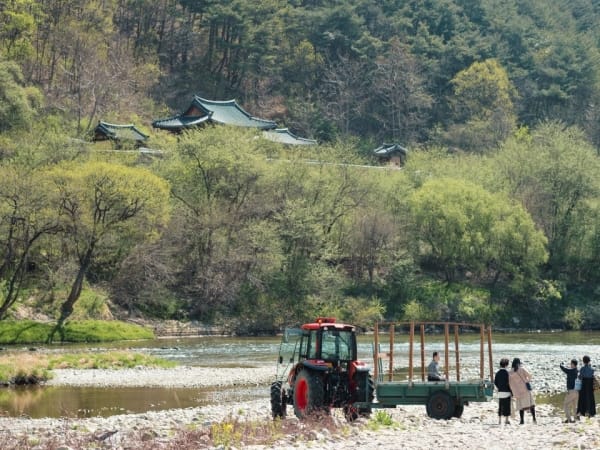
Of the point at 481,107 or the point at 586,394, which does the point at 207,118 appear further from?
the point at 586,394

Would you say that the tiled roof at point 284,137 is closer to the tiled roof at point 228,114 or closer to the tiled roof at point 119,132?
the tiled roof at point 228,114

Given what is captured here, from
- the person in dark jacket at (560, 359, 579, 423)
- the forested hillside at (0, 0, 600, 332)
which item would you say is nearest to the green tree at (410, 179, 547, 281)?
the forested hillside at (0, 0, 600, 332)

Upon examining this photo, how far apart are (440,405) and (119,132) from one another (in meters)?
58.2

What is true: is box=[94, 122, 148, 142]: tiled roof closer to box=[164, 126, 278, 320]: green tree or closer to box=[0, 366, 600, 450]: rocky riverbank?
box=[164, 126, 278, 320]: green tree

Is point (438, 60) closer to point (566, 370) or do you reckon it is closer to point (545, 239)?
point (545, 239)

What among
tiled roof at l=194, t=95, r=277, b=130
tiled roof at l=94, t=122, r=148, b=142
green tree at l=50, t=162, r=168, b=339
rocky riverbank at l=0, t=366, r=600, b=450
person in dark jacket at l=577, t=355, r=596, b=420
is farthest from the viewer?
tiled roof at l=194, t=95, r=277, b=130

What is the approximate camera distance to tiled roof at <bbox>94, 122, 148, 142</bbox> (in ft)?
251

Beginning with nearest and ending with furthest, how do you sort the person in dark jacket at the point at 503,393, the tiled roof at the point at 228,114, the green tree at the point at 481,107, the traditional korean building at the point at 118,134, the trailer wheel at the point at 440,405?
the person in dark jacket at the point at 503,393 → the trailer wheel at the point at 440,405 → the traditional korean building at the point at 118,134 → the tiled roof at the point at 228,114 → the green tree at the point at 481,107

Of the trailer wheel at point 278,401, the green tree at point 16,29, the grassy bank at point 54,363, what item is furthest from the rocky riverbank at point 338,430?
the green tree at point 16,29

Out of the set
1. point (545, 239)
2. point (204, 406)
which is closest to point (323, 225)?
point (545, 239)

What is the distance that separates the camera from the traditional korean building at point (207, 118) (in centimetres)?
8088

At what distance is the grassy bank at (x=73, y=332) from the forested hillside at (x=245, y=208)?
3.78 feet

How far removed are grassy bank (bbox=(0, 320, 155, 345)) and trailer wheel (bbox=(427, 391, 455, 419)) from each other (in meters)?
30.2

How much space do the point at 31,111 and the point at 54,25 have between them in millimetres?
25320
